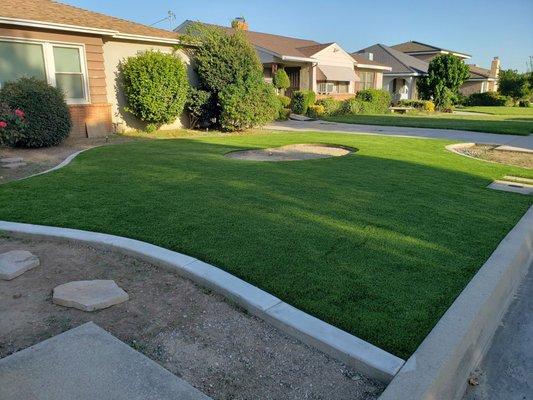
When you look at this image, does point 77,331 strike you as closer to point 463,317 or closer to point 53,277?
point 53,277

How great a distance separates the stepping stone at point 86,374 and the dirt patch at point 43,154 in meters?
5.47

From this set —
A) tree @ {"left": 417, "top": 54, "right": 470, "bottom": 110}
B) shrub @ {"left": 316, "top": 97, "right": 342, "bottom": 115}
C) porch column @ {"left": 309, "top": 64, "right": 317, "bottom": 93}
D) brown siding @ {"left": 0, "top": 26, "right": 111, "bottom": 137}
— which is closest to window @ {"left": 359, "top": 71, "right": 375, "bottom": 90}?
tree @ {"left": 417, "top": 54, "right": 470, "bottom": 110}

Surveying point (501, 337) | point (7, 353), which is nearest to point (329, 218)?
point (501, 337)

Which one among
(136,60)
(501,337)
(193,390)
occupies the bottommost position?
(501,337)

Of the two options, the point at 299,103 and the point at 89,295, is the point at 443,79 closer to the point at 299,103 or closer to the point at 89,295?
the point at 299,103

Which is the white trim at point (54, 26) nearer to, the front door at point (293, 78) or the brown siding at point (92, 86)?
the brown siding at point (92, 86)

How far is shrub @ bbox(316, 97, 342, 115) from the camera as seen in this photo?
2588cm

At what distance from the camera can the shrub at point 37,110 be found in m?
9.69

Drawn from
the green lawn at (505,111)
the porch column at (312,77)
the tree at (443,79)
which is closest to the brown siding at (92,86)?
the porch column at (312,77)

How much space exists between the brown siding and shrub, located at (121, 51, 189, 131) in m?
0.80

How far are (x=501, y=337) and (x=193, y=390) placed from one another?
7.50 feet

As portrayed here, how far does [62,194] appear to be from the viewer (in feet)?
19.2

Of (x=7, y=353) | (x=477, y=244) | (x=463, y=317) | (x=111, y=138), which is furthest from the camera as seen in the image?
(x=111, y=138)

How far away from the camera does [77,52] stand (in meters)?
12.6
